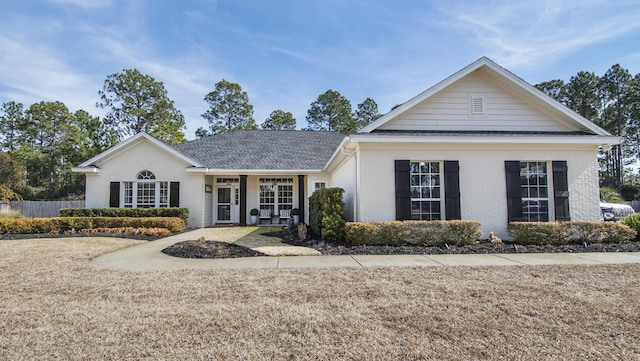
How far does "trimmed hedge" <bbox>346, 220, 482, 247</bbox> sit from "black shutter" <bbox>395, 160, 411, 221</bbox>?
2.27 feet

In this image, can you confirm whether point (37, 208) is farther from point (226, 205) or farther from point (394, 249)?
point (394, 249)

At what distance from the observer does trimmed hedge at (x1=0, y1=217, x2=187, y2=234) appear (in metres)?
13.0

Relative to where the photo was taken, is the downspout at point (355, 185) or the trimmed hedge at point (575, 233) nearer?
the trimmed hedge at point (575, 233)

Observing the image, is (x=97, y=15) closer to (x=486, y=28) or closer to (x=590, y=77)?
(x=486, y=28)

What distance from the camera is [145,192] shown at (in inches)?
628

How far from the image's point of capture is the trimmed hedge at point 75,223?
12969 millimetres

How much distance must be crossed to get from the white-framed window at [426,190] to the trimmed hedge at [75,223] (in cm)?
967

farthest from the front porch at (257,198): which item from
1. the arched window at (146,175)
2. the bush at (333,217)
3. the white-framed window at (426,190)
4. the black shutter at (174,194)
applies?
the white-framed window at (426,190)

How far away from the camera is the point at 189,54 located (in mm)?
14156

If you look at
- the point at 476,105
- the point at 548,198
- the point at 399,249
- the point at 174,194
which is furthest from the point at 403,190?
the point at 174,194

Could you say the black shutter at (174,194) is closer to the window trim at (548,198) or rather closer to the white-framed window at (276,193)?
the white-framed window at (276,193)

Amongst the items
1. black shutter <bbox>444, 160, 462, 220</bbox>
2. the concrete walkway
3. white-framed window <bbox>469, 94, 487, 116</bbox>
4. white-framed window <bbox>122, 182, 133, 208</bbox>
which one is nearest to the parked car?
the concrete walkway

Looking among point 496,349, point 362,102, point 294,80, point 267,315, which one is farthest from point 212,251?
point 362,102

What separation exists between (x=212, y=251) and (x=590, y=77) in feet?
148
